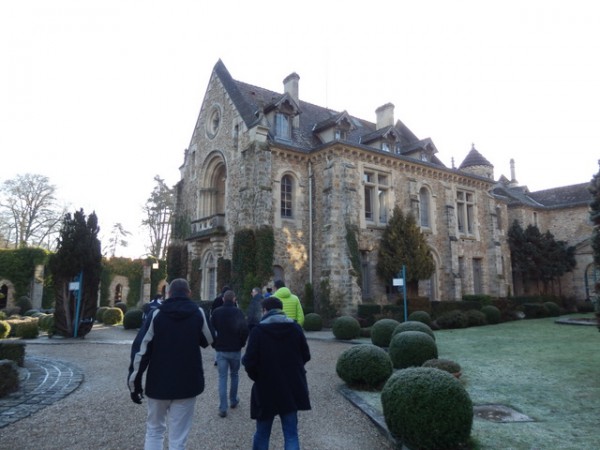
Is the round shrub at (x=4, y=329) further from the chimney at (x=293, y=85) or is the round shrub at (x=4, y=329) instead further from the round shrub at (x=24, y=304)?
the chimney at (x=293, y=85)

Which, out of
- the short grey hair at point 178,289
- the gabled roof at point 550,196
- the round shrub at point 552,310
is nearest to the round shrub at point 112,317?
the short grey hair at point 178,289

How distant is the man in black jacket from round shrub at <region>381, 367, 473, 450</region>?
8.02 feet

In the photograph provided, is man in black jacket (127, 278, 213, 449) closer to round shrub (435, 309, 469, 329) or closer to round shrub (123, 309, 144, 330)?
A: round shrub (435, 309, 469, 329)

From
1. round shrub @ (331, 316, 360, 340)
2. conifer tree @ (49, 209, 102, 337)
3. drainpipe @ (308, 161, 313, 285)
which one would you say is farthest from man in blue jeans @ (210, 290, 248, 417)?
drainpipe @ (308, 161, 313, 285)

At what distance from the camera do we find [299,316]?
339 inches

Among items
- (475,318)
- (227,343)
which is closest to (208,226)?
(475,318)

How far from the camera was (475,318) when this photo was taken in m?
19.0

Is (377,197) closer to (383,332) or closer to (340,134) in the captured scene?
(340,134)

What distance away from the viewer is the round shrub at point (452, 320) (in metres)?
18.1

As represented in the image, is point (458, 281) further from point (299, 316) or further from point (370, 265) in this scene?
point (299, 316)

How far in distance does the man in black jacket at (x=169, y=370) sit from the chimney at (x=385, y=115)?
23.5m

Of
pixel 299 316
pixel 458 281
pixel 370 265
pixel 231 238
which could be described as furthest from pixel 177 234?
pixel 299 316

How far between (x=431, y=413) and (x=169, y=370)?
9.83 feet

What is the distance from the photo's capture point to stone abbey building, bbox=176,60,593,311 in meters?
20.1
